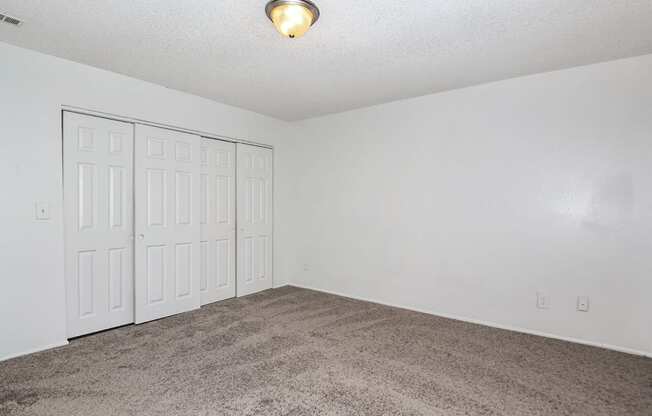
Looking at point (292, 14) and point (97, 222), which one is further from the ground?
point (292, 14)

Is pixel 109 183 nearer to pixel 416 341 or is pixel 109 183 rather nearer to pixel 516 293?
pixel 416 341

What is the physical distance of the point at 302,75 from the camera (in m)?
3.26

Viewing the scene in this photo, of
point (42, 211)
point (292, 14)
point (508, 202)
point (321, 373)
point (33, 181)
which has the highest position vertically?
point (292, 14)

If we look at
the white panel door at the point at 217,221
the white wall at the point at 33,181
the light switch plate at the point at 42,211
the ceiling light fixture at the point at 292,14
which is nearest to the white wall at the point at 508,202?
the white panel door at the point at 217,221

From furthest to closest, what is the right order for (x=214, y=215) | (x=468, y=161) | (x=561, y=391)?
(x=214, y=215)
(x=468, y=161)
(x=561, y=391)

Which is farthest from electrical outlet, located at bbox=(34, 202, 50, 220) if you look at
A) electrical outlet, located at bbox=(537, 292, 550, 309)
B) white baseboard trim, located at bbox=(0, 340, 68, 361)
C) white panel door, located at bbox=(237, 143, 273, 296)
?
electrical outlet, located at bbox=(537, 292, 550, 309)

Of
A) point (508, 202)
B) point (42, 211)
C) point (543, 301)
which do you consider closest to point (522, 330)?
point (543, 301)

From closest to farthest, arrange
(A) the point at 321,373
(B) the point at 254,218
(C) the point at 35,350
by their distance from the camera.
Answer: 1. (A) the point at 321,373
2. (C) the point at 35,350
3. (B) the point at 254,218

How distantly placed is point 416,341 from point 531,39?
264 cm

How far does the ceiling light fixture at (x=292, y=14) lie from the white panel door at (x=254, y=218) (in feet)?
8.30

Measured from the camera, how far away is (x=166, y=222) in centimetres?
369

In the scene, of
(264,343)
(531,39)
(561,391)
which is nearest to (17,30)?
(264,343)

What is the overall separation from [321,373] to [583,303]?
8.02 ft

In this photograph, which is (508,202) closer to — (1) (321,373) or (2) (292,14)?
(1) (321,373)
